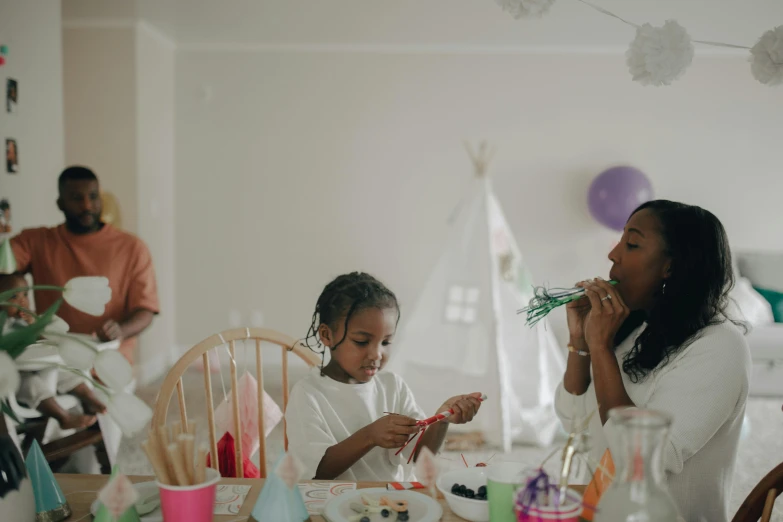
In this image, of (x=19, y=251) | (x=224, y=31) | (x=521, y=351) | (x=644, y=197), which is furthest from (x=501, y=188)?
(x=19, y=251)

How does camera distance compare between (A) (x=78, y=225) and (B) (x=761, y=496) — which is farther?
(A) (x=78, y=225)

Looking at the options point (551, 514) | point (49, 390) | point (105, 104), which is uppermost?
point (105, 104)

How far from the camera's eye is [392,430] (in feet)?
4.25

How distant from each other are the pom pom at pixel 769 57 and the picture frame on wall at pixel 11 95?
2880 mm

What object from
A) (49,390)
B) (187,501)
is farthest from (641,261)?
(49,390)

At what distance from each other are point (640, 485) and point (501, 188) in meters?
4.73

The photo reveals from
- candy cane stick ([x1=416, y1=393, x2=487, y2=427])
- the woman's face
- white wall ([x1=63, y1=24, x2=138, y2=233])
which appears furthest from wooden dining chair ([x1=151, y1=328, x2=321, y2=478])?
white wall ([x1=63, y1=24, x2=138, y2=233])

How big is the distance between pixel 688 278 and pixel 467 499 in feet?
2.22

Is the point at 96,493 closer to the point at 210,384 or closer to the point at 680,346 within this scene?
the point at 210,384

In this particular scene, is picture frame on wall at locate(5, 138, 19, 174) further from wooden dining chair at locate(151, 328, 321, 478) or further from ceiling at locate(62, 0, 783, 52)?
wooden dining chair at locate(151, 328, 321, 478)

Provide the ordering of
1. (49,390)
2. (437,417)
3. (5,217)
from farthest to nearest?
(5,217)
(49,390)
(437,417)

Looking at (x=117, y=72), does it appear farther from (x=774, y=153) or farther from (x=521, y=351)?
(x=774, y=153)

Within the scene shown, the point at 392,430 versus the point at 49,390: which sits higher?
the point at 392,430

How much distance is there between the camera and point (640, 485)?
0.81 meters
